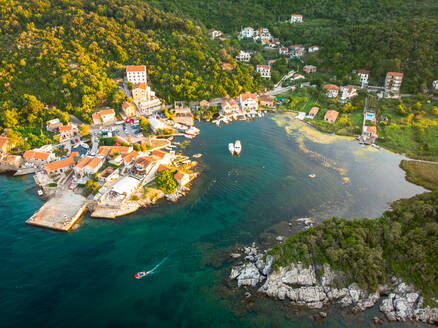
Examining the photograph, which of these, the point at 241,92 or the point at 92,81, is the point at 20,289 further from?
the point at 241,92

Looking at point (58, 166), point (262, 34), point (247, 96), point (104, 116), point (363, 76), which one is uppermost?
point (262, 34)

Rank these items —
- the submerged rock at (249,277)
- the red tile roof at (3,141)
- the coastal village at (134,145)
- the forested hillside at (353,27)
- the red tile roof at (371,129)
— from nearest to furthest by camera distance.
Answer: the submerged rock at (249,277) < the coastal village at (134,145) < the red tile roof at (3,141) < the red tile roof at (371,129) < the forested hillside at (353,27)

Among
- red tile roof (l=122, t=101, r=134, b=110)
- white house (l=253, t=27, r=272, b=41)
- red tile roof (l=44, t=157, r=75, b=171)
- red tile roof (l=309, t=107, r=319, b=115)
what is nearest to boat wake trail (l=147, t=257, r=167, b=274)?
red tile roof (l=44, t=157, r=75, b=171)

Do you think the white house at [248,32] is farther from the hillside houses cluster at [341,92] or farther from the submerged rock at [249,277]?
the submerged rock at [249,277]

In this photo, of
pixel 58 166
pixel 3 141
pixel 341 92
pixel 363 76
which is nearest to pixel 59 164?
pixel 58 166

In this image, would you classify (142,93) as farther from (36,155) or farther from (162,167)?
(162,167)

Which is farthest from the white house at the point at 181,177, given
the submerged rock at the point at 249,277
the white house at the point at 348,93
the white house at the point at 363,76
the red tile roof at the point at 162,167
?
the white house at the point at 363,76
